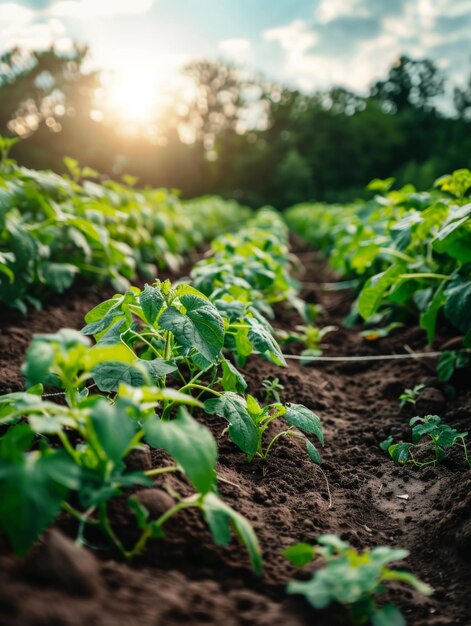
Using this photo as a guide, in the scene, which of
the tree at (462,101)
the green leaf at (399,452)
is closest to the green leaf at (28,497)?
the green leaf at (399,452)

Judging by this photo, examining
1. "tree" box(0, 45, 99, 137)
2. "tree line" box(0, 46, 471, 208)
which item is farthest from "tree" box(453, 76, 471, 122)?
"tree" box(0, 45, 99, 137)

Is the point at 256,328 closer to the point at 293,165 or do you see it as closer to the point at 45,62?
the point at 45,62

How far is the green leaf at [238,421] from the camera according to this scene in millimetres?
1626

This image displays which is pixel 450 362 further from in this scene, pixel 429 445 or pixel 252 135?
pixel 252 135

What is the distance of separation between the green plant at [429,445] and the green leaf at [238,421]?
2.11 feet

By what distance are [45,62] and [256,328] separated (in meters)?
29.7

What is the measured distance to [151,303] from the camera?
1622 millimetres

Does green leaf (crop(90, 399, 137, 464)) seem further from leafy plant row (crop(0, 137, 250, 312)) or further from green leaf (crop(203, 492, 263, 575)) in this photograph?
leafy plant row (crop(0, 137, 250, 312))

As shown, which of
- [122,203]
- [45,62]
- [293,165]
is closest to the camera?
[122,203]

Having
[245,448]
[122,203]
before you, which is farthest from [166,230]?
[245,448]

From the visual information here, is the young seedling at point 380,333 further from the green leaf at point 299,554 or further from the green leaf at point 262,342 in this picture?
the green leaf at point 299,554

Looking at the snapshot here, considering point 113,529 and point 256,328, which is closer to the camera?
point 113,529

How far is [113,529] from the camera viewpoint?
1250mm

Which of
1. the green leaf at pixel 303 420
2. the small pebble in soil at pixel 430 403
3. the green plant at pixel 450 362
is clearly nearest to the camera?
the green leaf at pixel 303 420
